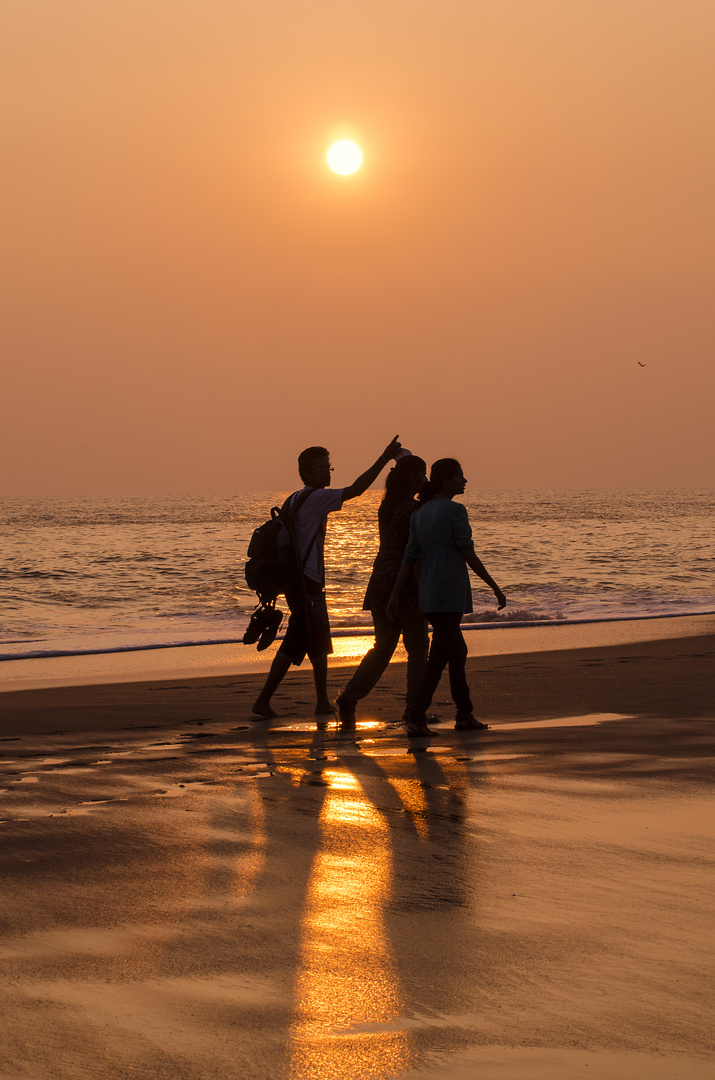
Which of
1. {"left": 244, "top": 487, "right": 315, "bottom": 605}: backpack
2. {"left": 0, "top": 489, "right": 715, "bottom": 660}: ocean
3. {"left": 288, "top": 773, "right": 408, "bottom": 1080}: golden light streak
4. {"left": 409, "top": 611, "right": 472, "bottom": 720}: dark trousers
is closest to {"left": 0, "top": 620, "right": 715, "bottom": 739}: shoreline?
{"left": 409, "top": 611, "right": 472, "bottom": 720}: dark trousers

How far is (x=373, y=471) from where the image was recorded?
6457 millimetres

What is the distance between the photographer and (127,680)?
420 inches

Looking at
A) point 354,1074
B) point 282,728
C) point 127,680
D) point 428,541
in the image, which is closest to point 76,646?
point 127,680

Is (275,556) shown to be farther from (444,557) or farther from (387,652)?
(444,557)

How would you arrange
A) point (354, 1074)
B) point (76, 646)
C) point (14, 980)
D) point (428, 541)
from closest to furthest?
point (354, 1074) < point (14, 980) < point (428, 541) < point (76, 646)

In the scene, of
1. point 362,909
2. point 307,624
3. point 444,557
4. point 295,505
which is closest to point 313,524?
point 295,505

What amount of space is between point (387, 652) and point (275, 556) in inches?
40.0

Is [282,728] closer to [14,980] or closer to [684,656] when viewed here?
[14,980]

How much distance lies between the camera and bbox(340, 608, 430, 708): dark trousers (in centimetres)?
686

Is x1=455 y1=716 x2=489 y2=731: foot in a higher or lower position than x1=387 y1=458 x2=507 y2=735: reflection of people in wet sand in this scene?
lower

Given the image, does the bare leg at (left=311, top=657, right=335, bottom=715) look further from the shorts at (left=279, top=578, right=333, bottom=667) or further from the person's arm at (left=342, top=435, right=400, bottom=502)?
the person's arm at (left=342, top=435, right=400, bottom=502)

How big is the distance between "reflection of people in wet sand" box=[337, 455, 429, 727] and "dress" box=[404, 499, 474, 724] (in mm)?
256

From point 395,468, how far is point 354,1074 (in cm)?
499

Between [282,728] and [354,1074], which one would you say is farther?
[282,728]
